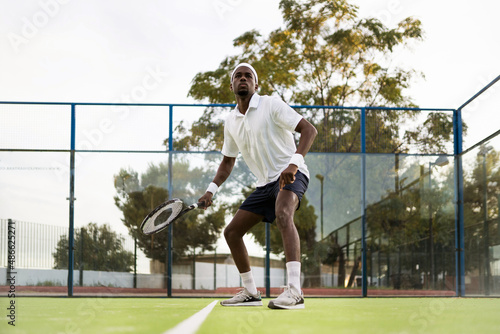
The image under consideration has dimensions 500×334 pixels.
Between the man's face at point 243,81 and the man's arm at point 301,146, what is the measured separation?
0.51m

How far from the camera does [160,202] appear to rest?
8930 millimetres

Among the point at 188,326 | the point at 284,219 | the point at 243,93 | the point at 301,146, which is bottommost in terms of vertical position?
the point at 188,326

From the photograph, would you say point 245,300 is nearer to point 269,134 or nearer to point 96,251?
point 269,134

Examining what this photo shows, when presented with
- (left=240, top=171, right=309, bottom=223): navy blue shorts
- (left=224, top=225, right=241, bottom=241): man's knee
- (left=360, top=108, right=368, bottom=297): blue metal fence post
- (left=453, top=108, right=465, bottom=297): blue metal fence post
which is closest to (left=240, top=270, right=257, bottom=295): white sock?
(left=224, top=225, right=241, bottom=241): man's knee

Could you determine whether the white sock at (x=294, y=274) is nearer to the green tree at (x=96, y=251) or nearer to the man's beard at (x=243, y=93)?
the man's beard at (x=243, y=93)

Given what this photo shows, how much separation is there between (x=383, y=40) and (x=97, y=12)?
8.85 m

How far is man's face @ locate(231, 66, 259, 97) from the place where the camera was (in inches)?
196

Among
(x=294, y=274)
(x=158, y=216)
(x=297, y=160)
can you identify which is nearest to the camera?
(x=294, y=274)

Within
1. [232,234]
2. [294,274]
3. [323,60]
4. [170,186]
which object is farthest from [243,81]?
[323,60]

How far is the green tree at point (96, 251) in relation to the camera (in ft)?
28.7

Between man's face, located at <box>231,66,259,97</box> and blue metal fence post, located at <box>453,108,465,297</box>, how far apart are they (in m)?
5.23

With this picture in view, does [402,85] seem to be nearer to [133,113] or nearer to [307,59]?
[307,59]

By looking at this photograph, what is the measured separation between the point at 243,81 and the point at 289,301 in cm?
169

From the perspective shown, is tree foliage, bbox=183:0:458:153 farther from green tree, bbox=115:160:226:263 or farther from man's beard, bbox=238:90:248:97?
man's beard, bbox=238:90:248:97
